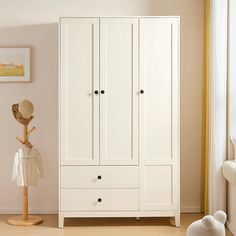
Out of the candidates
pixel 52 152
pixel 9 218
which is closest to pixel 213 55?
pixel 52 152

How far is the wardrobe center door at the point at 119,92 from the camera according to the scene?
452 cm

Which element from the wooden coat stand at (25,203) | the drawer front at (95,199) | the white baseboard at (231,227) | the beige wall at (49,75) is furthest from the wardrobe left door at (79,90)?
the white baseboard at (231,227)

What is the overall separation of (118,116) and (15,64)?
122 cm

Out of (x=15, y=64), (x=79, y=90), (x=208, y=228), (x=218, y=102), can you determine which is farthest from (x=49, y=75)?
(x=208, y=228)

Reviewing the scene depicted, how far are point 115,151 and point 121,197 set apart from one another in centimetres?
41

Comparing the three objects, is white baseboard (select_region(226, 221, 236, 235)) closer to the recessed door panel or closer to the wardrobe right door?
the wardrobe right door

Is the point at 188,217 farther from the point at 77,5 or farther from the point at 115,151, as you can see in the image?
the point at 77,5

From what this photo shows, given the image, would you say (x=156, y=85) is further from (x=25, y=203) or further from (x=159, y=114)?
(x=25, y=203)

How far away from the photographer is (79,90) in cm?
453

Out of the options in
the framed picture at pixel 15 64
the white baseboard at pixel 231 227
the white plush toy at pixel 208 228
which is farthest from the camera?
the framed picture at pixel 15 64

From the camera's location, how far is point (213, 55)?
455 centimetres

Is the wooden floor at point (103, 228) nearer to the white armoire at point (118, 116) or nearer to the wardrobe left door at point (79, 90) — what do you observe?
the white armoire at point (118, 116)

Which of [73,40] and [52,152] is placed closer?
[73,40]

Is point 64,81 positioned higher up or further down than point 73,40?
further down
